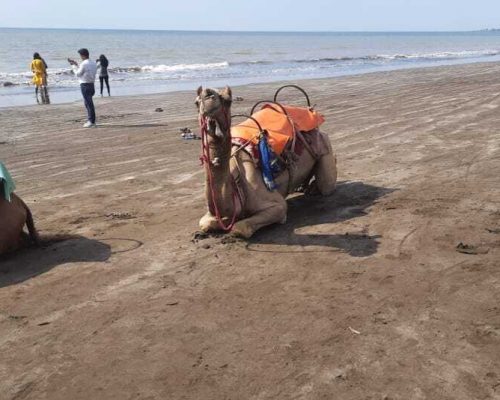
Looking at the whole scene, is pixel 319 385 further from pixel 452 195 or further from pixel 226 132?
pixel 452 195

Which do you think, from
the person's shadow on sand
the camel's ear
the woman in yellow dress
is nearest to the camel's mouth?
the camel's ear

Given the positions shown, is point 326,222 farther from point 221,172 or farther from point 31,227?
point 31,227

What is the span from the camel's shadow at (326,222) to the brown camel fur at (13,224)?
2218 millimetres

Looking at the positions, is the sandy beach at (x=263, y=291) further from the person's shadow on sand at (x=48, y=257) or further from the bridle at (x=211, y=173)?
the bridle at (x=211, y=173)

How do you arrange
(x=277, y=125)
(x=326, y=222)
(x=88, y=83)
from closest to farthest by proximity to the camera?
(x=326, y=222) < (x=277, y=125) < (x=88, y=83)

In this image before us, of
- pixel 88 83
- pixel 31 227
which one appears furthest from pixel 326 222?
pixel 88 83

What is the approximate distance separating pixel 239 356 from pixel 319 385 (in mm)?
584

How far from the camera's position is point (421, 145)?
10.6 metres

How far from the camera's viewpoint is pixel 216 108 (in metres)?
5.05

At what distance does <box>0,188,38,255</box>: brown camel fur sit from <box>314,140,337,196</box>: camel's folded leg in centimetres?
337

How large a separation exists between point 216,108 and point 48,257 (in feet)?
7.35

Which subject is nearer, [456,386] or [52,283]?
[456,386]

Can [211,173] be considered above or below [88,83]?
below

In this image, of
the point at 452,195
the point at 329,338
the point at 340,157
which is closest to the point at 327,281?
the point at 329,338
